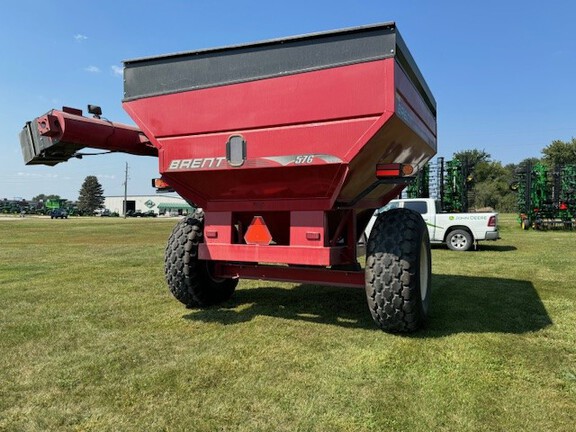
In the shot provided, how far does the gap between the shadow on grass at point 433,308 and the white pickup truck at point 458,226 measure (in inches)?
251

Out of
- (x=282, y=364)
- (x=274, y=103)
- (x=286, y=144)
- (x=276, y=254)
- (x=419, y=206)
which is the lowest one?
(x=282, y=364)

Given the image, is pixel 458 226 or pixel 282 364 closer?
pixel 282 364

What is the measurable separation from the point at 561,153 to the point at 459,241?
67.2m

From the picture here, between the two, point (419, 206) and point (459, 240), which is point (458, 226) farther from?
point (419, 206)

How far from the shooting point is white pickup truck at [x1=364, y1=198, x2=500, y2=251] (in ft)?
42.3

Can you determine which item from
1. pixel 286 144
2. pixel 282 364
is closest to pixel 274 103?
pixel 286 144

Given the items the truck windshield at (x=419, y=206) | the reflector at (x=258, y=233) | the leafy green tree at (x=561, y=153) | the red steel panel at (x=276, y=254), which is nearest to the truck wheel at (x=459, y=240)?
the truck windshield at (x=419, y=206)

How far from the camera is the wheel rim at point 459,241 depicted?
13125mm

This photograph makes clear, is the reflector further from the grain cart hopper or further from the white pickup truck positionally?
the white pickup truck

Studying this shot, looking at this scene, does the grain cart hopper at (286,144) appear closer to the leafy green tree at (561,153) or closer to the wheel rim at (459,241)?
the wheel rim at (459,241)

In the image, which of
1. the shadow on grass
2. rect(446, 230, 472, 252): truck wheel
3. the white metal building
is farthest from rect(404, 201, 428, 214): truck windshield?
the white metal building

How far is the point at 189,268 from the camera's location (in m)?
4.90

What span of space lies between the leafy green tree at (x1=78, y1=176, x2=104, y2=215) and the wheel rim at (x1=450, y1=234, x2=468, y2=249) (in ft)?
324

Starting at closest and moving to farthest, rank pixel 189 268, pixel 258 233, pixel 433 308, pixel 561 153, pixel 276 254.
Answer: pixel 276 254
pixel 258 233
pixel 189 268
pixel 433 308
pixel 561 153
